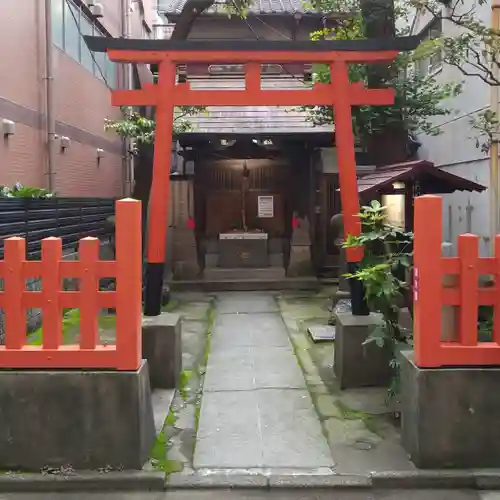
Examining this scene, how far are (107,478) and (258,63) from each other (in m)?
5.29

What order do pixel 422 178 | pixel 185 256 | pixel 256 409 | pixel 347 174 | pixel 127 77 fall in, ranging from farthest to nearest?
1. pixel 127 77
2. pixel 185 256
3. pixel 422 178
4. pixel 347 174
5. pixel 256 409

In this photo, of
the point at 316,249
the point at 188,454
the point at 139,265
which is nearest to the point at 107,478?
the point at 188,454

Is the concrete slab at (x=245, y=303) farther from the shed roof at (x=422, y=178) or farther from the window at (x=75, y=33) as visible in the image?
the window at (x=75, y=33)

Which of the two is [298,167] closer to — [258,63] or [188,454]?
[258,63]

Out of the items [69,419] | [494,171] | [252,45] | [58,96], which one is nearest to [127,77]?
[58,96]

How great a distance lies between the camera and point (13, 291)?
5207 millimetres

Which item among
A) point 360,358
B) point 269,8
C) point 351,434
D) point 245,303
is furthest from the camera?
point 269,8

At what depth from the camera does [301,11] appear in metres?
18.9

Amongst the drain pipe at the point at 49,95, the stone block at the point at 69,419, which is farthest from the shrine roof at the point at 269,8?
the stone block at the point at 69,419

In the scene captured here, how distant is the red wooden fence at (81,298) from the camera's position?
5188mm

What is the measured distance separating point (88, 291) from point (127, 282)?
0.35 meters

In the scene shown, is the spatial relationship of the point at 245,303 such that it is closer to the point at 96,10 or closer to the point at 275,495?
the point at 96,10

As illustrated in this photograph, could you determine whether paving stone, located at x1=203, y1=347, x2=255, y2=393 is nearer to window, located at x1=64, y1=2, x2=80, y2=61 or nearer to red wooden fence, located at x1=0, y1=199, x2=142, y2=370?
red wooden fence, located at x1=0, y1=199, x2=142, y2=370

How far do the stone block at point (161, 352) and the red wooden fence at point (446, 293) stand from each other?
3386 millimetres
